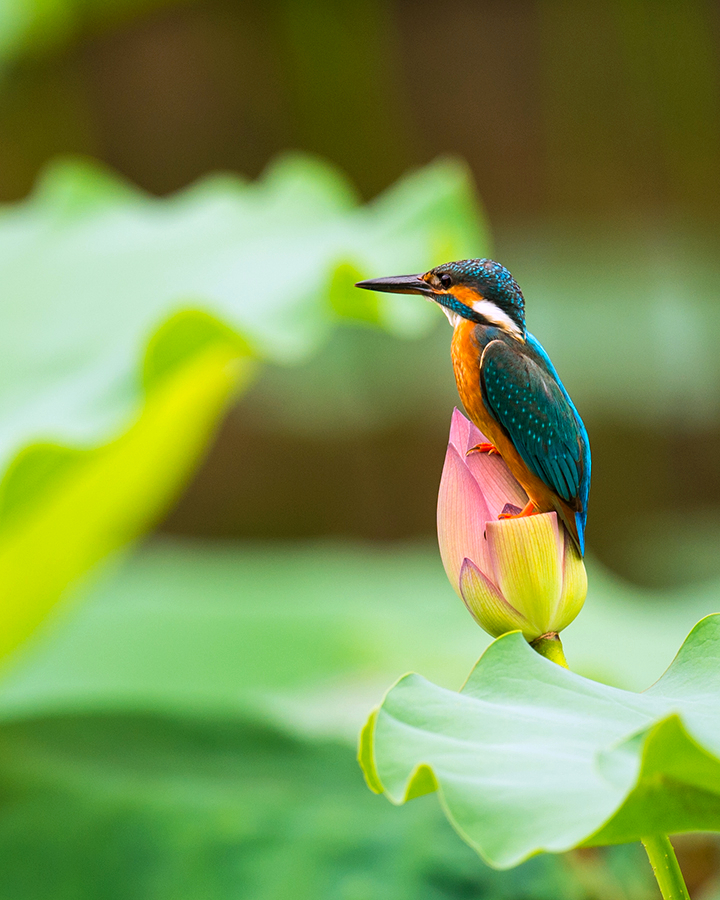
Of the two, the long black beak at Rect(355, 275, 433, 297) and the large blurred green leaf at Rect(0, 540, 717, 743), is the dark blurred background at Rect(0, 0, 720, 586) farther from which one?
the long black beak at Rect(355, 275, 433, 297)

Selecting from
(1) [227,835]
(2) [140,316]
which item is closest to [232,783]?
(1) [227,835]

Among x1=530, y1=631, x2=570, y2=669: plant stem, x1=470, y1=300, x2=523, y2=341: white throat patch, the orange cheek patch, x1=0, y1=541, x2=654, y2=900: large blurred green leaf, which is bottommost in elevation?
x1=0, y1=541, x2=654, y2=900: large blurred green leaf

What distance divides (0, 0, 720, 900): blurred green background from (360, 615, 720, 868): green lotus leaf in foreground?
386 mm

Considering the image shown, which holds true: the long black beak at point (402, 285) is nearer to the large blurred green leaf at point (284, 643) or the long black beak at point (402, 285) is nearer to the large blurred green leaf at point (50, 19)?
the large blurred green leaf at point (284, 643)

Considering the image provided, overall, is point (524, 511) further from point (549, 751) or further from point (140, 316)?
point (140, 316)

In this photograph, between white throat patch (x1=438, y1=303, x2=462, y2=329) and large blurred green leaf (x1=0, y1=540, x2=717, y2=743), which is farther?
large blurred green leaf (x1=0, y1=540, x2=717, y2=743)

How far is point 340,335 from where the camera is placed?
2875mm

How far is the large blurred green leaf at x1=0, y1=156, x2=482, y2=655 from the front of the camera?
0.65 meters

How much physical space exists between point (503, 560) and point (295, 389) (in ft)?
8.58

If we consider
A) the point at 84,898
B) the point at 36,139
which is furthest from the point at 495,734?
the point at 36,139

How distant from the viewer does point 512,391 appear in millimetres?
252

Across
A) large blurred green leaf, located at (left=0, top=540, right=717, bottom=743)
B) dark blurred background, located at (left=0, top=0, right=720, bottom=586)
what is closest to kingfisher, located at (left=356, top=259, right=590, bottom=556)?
large blurred green leaf, located at (left=0, top=540, right=717, bottom=743)

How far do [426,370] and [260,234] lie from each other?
1.79 m

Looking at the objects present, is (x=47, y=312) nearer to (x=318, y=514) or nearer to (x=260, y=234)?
(x=260, y=234)
